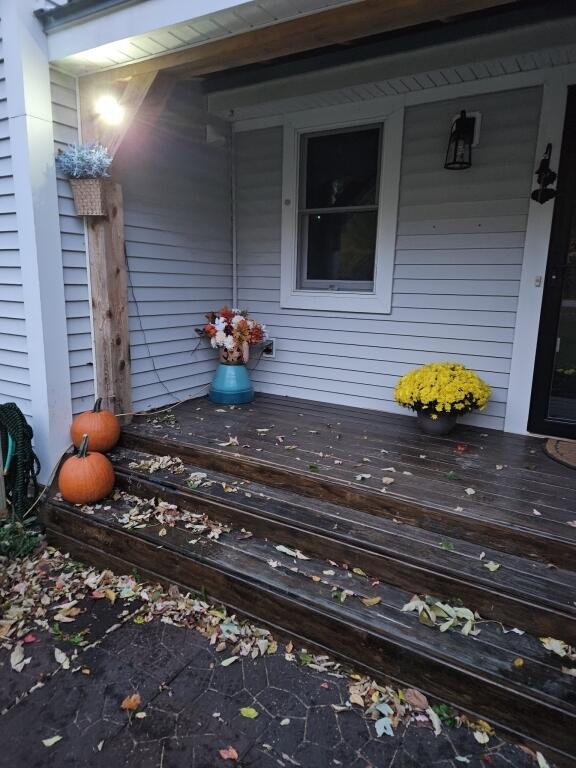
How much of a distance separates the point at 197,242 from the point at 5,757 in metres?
3.39

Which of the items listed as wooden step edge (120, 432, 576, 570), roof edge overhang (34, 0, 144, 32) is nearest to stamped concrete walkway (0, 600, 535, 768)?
wooden step edge (120, 432, 576, 570)

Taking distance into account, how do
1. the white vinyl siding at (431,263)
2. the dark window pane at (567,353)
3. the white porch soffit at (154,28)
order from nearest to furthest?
the white porch soffit at (154,28)
the dark window pane at (567,353)
the white vinyl siding at (431,263)

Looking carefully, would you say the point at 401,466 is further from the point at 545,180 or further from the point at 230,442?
the point at 545,180

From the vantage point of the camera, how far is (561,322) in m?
3.03

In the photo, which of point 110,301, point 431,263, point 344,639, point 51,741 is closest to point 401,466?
point 344,639

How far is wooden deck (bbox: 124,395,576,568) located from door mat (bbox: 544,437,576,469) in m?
0.05

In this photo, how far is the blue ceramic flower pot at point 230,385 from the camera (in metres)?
3.93

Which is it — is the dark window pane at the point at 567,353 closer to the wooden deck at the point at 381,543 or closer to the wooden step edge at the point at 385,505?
the wooden deck at the point at 381,543

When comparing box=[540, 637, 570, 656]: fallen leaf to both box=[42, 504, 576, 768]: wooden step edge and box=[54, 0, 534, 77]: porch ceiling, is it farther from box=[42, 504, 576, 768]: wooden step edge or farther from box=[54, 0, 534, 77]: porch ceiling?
box=[54, 0, 534, 77]: porch ceiling

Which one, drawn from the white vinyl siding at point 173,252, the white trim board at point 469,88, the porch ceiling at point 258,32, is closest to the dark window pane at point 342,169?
the white trim board at point 469,88

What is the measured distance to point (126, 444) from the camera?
10.6ft

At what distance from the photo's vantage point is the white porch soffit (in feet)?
6.73

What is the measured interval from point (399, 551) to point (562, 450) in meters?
1.53

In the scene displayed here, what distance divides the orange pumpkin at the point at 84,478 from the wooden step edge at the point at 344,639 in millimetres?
116
